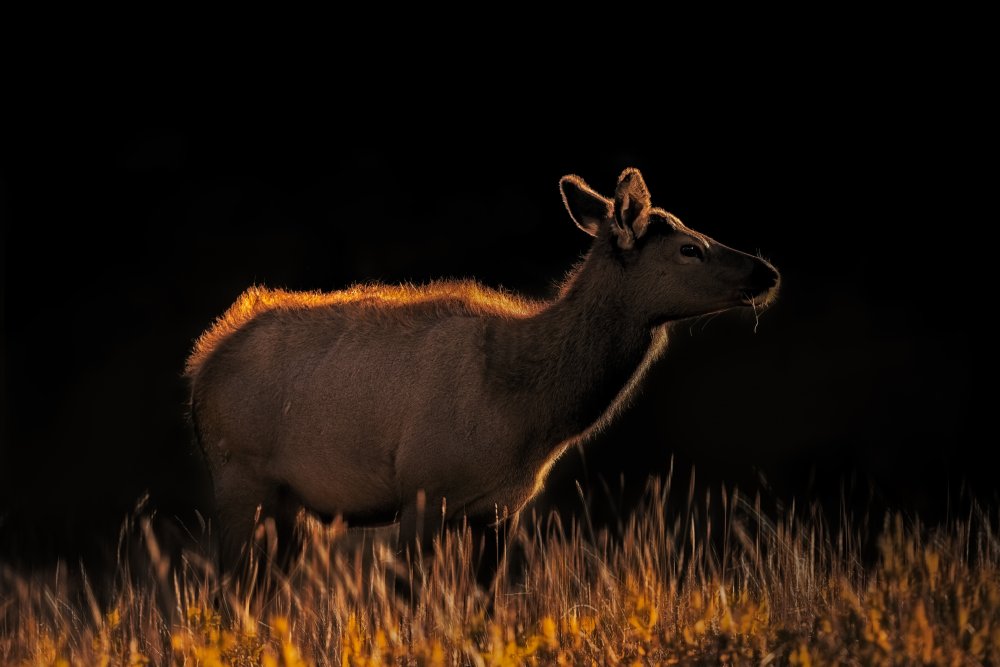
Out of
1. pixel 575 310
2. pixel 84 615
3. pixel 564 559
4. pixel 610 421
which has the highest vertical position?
pixel 575 310

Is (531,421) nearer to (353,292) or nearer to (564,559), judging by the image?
(564,559)

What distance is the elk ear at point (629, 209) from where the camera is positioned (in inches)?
276

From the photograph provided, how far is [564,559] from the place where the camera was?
21.5ft

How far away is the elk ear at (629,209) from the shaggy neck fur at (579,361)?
0.12 m

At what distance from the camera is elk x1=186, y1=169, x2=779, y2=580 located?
6.86m

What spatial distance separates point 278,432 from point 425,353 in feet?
3.03

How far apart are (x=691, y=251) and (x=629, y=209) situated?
38 cm

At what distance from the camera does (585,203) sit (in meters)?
7.36

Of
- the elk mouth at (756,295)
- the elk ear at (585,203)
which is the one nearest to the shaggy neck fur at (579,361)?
the elk ear at (585,203)

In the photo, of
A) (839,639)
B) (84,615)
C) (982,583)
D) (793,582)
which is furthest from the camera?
(84,615)

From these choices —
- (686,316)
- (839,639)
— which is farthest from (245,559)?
(839,639)

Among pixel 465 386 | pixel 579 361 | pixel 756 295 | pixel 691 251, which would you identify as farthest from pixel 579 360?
pixel 756 295

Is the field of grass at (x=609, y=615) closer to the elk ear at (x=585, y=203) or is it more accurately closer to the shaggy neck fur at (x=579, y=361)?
the shaggy neck fur at (x=579, y=361)

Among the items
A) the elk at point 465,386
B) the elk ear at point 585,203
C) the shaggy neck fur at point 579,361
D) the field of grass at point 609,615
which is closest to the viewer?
the field of grass at point 609,615
